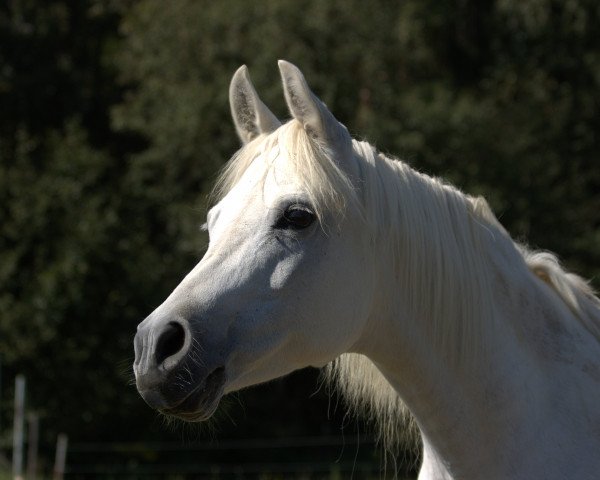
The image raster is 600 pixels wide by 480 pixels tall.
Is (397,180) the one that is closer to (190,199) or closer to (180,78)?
(190,199)

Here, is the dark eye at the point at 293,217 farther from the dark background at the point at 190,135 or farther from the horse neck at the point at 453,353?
the dark background at the point at 190,135

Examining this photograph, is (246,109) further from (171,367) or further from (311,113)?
(171,367)

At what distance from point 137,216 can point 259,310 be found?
10963 millimetres

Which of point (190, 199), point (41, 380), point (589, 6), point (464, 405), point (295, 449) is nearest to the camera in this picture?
point (464, 405)

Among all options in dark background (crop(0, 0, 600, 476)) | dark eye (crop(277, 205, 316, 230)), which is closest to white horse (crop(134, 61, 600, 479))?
dark eye (crop(277, 205, 316, 230))

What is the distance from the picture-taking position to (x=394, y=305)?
8.79 feet

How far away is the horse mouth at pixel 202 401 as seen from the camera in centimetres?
236

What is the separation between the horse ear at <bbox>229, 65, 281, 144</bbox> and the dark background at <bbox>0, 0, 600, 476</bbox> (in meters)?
7.88

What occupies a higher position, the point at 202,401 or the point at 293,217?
the point at 293,217

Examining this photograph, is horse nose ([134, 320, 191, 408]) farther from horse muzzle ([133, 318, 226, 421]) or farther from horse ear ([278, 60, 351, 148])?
horse ear ([278, 60, 351, 148])

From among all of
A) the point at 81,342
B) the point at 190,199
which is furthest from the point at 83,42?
the point at 81,342

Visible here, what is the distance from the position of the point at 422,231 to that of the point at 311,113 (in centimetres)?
48

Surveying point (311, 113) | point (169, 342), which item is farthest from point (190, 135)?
point (169, 342)

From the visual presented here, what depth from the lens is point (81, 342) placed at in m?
11.5
